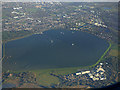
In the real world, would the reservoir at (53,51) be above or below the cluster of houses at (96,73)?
above

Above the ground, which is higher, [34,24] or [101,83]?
[34,24]

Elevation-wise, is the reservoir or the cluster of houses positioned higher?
the reservoir

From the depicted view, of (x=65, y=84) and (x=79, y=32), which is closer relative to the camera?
(x=65, y=84)

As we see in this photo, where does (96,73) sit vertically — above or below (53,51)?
below

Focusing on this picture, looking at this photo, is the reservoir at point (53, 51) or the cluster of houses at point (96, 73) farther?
the reservoir at point (53, 51)

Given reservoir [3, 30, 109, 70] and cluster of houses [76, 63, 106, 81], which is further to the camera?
reservoir [3, 30, 109, 70]

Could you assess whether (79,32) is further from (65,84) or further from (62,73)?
(65,84)

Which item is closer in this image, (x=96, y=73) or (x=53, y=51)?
(x=96, y=73)

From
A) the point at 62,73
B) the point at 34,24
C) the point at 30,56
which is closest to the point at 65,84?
the point at 62,73
